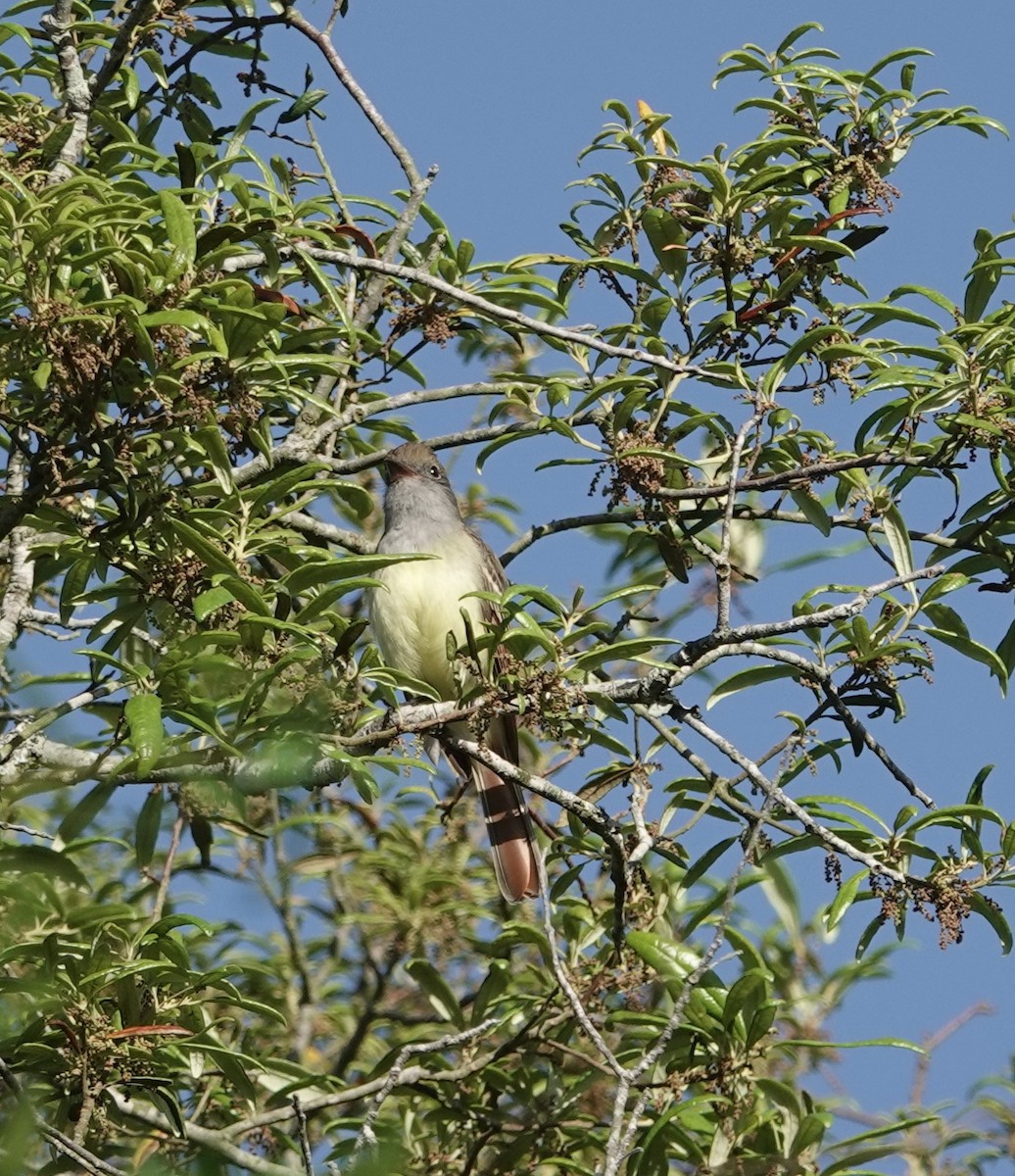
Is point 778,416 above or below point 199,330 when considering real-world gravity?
above

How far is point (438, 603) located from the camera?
7.21 meters

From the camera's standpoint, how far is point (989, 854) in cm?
471

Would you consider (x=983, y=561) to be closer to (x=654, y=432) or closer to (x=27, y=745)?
(x=654, y=432)

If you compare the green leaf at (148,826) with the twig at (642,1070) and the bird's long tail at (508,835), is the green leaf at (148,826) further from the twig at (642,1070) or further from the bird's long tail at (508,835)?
the bird's long tail at (508,835)

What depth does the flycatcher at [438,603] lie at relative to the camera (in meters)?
6.89

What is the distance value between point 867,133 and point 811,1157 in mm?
3129

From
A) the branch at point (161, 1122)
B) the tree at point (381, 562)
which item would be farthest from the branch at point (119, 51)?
the branch at point (161, 1122)

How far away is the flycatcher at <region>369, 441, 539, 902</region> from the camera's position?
689 cm

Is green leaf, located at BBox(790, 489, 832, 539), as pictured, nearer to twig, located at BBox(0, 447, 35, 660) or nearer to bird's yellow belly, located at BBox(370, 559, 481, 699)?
bird's yellow belly, located at BBox(370, 559, 481, 699)

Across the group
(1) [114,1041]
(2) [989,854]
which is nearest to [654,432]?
(2) [989,854]

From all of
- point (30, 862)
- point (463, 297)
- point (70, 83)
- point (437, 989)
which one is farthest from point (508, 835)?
point (30, 862)

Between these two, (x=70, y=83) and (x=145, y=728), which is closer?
(x=145, y=728)

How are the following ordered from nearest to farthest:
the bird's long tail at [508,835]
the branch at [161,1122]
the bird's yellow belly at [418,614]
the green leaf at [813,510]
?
1. the branch at [161,1122]
2. the green leaf at [813,510]
3. the bird's long tail at [508,835]
4. the bird's yellow belly at [418,614]

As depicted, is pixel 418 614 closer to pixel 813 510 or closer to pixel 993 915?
pixel 813 510
